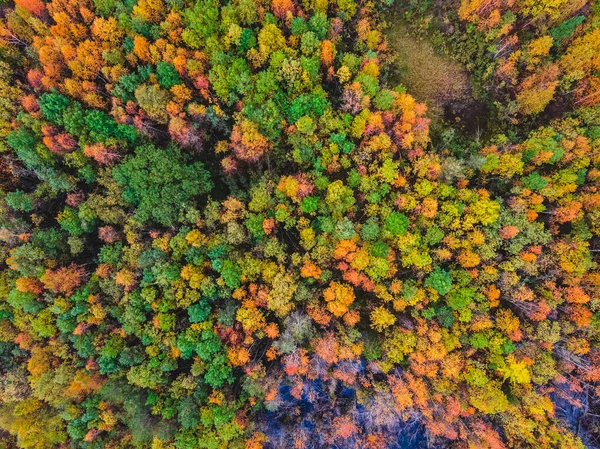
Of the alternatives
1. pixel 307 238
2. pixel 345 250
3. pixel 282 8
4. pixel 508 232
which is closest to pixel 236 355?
pixel 307 238

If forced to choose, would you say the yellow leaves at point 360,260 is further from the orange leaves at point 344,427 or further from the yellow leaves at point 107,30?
the yellow leaves at point 107,30

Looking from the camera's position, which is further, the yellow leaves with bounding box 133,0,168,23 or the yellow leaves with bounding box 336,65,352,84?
the yellow leaves with bounding box 336,65,352,84

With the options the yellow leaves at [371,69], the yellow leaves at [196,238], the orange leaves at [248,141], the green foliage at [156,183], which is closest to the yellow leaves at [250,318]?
the yellow leaves at [196,238]

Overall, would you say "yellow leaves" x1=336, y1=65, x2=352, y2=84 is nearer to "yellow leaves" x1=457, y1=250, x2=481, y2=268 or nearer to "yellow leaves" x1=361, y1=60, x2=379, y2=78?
"yellow leaves" x1=361, y1=60, x2=379, y2=78

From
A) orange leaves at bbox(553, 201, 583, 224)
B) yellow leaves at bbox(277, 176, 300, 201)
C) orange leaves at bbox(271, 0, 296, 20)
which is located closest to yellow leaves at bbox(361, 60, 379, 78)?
orange leaves at bbox(271, 0, 296, 20)

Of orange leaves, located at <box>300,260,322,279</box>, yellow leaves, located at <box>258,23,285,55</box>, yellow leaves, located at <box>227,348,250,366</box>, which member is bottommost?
yellow leaves, located at <box>227,348,250,366</box>

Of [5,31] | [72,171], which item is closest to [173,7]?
[5,31]
